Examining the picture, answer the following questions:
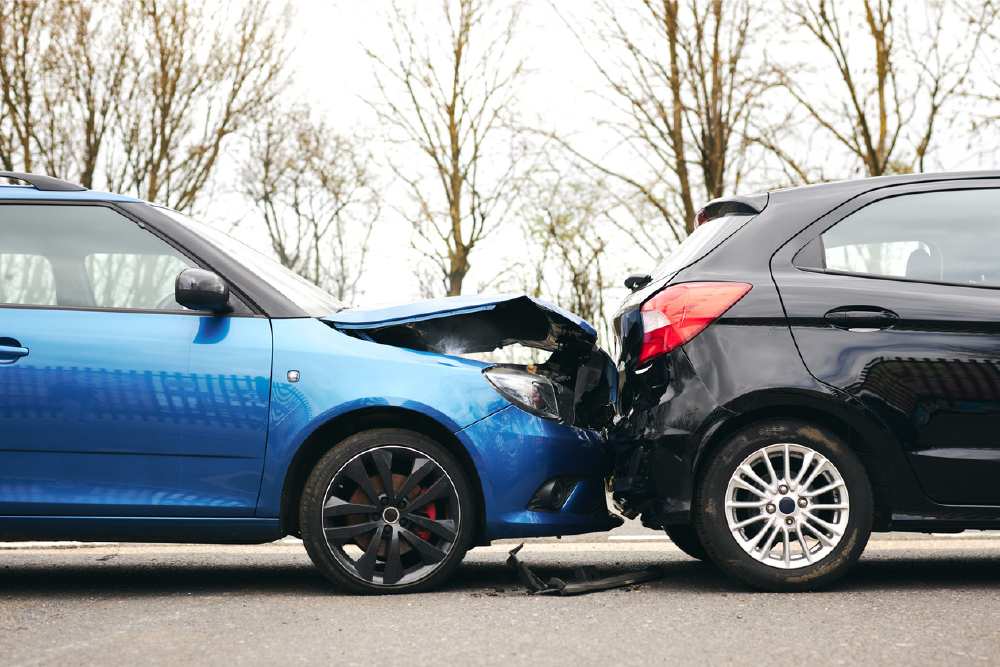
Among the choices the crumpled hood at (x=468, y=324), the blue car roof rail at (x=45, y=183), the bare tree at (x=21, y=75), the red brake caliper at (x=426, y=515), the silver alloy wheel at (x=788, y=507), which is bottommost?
the red brake caliper at (x=426, y=515)

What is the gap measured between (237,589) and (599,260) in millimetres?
17775

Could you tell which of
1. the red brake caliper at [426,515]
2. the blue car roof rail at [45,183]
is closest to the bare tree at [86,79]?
the blue car roof rail at [45,183]

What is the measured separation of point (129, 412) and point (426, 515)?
128 cm

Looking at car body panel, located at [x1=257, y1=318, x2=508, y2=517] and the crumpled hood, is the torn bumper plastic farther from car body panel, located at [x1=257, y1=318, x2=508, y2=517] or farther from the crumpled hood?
the crumpled hood

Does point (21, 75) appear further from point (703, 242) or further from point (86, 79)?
point (703, 242)

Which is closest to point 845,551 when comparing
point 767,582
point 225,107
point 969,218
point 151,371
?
point 767,582

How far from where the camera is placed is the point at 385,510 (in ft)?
12.5

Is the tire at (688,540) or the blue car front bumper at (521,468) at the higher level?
the blue car front bumper at (521,468)

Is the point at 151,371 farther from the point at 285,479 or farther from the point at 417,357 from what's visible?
the point at 417,357

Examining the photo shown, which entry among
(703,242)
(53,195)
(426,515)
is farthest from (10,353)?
(703,242)

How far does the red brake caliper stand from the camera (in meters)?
3.87

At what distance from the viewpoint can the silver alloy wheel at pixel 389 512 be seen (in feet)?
12.5

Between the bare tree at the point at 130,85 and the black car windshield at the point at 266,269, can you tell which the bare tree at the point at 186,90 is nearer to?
the bare tree at the point at 130,85

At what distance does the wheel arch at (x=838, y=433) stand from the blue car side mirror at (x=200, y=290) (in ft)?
6.78
